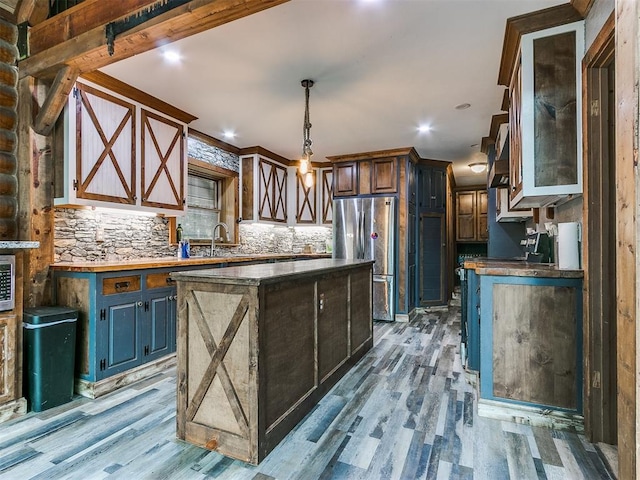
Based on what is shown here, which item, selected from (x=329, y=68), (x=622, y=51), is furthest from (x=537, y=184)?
(x=329, y=68)

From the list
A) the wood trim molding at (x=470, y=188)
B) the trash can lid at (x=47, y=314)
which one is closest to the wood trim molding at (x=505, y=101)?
the trash can lid at (x=47, y=314)

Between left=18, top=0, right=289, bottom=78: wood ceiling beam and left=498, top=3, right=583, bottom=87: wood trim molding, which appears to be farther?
left=498, top=3, right=583, bottom=87: wood trim molding

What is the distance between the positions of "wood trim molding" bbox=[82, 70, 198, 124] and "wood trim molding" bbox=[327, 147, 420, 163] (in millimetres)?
2578

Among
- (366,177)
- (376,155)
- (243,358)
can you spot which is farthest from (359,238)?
(243,358)

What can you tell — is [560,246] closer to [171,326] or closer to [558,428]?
Result: [558,428]

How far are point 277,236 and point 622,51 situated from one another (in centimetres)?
574

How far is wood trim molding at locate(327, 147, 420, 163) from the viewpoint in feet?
18.1

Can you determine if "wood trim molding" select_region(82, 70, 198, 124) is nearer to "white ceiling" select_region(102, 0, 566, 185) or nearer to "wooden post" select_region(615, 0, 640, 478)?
"white ceiling" select_region(102, 0, 566, 185)

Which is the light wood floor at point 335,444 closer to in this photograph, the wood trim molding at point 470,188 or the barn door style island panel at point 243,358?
the barn door style island panel at point 243,358

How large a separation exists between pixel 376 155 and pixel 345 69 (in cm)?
274

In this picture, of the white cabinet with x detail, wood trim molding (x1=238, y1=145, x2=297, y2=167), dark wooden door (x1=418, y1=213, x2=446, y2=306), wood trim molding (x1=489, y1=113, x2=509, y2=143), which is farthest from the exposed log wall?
dark wooden door (x1=418, y1=213, x2=446, y2=306)

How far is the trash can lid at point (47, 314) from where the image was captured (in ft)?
8.30

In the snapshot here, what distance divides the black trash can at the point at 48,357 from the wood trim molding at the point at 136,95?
2.07 m

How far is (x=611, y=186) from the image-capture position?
2055 mm
